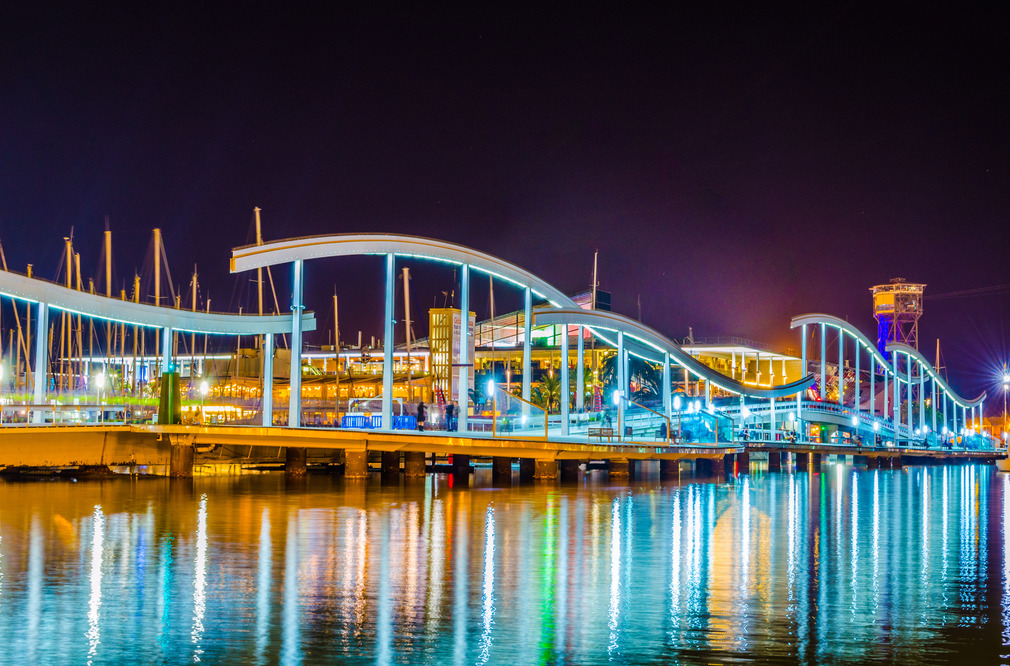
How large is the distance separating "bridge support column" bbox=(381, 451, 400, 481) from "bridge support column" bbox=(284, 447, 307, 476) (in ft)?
10.1

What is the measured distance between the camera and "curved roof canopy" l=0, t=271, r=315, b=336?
3347 cm

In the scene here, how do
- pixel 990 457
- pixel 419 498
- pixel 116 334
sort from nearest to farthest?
pixel 419 498, pixel 116 334, pixel 990 457

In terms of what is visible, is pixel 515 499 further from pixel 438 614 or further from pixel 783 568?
pixel 438 614

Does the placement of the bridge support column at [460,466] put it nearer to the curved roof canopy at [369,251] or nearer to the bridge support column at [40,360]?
the curved roof canopy at [369,251]

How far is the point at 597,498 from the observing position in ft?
101

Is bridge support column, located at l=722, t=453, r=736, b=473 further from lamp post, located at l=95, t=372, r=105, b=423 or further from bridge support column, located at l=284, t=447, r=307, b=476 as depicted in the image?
lamp post, located at l=95, t=372, r=105, b=423

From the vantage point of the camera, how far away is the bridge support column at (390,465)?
41.1 metres

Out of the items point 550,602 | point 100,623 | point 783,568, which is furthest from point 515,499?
point 100,623

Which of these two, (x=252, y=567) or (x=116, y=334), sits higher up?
(x=116, y=334)

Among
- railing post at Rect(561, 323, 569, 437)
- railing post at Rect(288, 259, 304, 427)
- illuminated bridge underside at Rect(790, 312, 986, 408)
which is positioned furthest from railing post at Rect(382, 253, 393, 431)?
illuminated bridge underside at Rect(790, 312, 986, 408)

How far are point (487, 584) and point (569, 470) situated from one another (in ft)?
109

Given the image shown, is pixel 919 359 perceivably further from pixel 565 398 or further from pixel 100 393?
pixel 100 393

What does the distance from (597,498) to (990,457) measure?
8393 cm

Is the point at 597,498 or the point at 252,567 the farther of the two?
the point at 597,498
